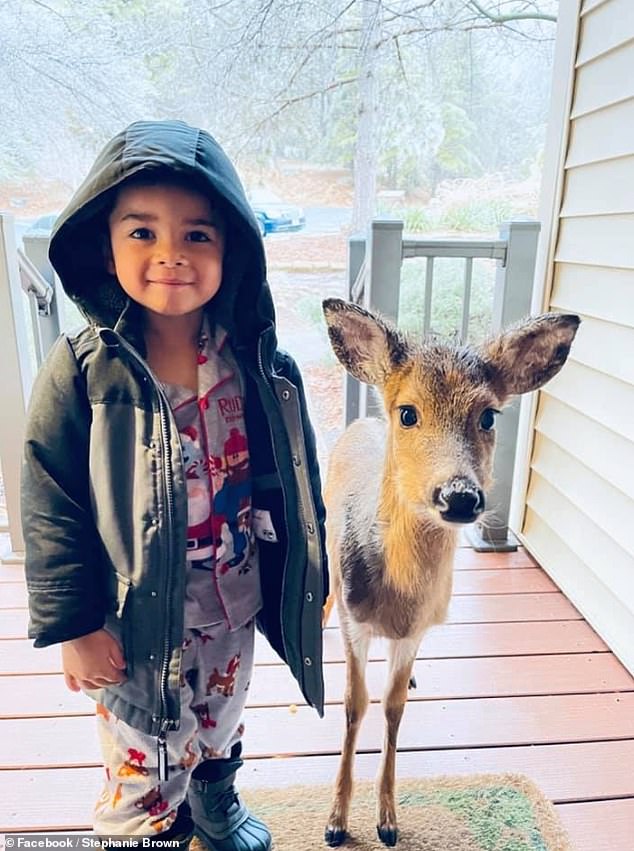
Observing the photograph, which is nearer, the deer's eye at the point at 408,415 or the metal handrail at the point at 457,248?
the deer's eye at the point at 408,415

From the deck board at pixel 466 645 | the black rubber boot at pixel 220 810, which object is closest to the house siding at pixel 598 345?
the deck board at pixel 466 645

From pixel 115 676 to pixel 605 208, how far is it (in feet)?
5.89

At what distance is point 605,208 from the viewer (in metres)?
1.93

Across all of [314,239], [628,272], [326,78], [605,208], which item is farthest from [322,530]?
[326,78]

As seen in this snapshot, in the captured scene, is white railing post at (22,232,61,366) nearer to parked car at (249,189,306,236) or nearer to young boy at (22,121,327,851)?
parked car at (249,189,306,236)

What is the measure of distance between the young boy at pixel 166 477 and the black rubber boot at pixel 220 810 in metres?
0.09

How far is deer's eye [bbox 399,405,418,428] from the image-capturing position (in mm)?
1103

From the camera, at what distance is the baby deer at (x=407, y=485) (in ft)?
3.44

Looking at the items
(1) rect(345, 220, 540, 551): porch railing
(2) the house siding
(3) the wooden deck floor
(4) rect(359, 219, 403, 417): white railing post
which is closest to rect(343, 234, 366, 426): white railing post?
(1) rect(345, 220, 540, 551): porch railing

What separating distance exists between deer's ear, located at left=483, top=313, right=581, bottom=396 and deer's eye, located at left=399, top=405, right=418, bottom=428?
0.15 m

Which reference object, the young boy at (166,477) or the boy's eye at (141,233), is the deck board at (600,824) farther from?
the boy's eye at (141,233)

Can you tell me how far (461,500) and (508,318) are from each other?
1.45 metres

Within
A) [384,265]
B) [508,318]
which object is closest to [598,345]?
[508,318]

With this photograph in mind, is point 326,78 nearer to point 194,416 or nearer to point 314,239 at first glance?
point 314,239
